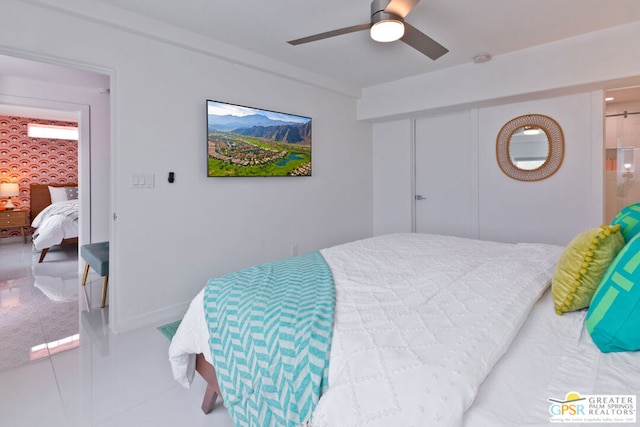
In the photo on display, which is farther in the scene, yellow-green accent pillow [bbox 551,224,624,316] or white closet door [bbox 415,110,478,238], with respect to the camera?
white closet door [bbox 415,110,478,238]

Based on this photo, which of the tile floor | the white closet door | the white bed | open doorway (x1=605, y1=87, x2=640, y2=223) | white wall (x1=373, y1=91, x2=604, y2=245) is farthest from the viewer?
the white closet door

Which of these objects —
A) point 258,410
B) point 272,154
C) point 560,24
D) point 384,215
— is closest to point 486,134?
point 560,24

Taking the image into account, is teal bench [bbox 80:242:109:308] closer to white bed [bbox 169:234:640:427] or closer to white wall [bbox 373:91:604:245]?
white bed [bbox 169:234:640:427]

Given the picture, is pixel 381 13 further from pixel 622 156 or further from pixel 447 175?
pixel 622 156

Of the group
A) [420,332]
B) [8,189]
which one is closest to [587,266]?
[420,332]

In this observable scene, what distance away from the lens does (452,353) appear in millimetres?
905

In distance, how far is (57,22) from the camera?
88.0 inches

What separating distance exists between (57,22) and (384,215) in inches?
152

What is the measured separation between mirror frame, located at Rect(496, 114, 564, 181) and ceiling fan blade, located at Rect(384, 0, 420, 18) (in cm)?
225

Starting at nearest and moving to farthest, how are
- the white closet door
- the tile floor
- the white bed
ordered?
the white bed, the tile floor, the white closet door

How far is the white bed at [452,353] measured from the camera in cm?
78

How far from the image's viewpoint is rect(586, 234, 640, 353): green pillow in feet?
2.94

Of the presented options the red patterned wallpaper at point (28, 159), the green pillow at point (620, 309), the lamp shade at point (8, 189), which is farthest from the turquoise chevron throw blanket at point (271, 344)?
the red patterned wallpaper at point (28, 159)

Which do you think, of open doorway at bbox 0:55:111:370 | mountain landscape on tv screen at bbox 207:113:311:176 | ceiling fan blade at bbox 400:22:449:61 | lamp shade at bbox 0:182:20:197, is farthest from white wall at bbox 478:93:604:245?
lamp shade at bbox 0:182:20:197
